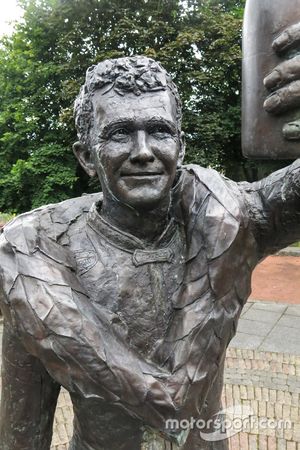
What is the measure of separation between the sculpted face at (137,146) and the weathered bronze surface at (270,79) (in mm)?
345

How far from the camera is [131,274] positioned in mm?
1734

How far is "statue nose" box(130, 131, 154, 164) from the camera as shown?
1.55 m

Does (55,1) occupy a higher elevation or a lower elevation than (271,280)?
higher

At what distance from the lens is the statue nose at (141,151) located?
1547 millimetres

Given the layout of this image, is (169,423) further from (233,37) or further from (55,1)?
(55,1)

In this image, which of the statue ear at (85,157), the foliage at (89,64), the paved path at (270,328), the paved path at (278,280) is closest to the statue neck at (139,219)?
the statue ear at (85,157)

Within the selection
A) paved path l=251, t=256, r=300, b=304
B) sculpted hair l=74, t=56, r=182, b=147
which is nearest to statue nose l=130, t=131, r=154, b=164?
sculpted hair l=74, t=56, r=182, b=147

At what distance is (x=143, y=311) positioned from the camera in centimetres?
172

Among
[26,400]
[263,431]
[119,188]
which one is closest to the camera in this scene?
[119,188]

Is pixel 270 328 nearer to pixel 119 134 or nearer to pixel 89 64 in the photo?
pixel 119 134

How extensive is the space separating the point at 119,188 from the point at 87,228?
305mm

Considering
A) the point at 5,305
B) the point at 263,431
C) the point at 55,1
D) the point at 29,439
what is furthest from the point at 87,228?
the point at 55,1

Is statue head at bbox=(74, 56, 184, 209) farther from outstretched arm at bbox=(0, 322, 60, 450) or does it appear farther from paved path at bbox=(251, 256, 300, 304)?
paved path at bbox=(251, 256, 300, 304)

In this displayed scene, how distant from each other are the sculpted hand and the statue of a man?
19 cm
